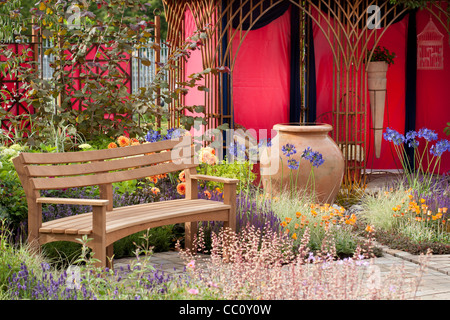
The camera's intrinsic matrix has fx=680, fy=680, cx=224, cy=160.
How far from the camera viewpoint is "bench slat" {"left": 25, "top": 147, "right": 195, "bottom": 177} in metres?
4.31

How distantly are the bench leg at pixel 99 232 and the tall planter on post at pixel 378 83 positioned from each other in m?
6.03

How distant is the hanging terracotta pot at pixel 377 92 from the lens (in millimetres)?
9266

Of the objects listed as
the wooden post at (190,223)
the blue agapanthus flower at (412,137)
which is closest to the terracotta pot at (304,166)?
the blue agapanthus flower at (412,137)

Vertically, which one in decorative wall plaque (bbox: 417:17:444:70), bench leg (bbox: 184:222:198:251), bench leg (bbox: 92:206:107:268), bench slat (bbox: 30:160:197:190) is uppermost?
decorative wall plaque (bbox: 417:17:444:70)

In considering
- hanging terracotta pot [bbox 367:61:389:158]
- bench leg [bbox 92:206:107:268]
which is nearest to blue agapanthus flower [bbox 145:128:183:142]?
bench leg [bbox 92:206:107:268]

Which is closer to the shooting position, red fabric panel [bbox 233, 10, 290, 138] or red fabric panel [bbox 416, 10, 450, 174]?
red fabric panel [bbox 233, 10, 290, 138]

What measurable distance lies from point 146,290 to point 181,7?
22.0ft

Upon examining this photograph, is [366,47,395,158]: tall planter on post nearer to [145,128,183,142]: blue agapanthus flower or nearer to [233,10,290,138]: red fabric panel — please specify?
[233,10,290,138]: red fabric panel

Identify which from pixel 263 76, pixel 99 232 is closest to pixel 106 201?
pixel 99 232

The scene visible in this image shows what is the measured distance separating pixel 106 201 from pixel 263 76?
517cm

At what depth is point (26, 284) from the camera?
368 centimetres

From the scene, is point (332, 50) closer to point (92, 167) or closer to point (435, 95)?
point (435, 95)

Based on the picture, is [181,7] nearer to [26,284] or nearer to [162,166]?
[162,166]

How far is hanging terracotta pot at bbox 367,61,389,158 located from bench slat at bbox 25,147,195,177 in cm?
470
